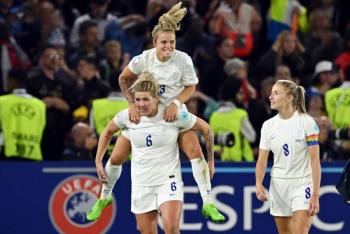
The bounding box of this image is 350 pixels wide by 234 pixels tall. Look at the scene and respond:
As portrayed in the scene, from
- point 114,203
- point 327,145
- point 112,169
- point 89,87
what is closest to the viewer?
point 112,169

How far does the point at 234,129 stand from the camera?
642 inches

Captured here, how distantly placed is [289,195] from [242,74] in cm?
530

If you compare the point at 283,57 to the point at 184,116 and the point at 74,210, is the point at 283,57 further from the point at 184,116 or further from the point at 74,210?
the point at 184,116

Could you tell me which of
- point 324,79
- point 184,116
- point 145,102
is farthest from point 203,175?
point 324,79

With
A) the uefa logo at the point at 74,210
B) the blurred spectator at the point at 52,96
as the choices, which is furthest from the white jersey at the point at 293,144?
the blurred spectator at the point at 52,96

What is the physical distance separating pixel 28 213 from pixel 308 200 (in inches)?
152

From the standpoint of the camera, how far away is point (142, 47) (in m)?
18.6

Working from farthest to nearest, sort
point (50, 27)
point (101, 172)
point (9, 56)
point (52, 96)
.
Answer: point (50, 27)
point (9, 56)
point (52, 96)
point (101, 172)

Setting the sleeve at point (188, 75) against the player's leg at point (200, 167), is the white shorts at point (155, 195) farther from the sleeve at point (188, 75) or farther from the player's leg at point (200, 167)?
the sleeve at point (188, 75)


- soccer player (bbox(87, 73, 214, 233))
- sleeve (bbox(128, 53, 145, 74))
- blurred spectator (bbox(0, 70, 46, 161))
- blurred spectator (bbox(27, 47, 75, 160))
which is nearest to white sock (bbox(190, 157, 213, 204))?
soccer player (bbox(87, 73, 214, 233))

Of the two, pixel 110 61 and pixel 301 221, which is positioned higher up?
pixel 110 61

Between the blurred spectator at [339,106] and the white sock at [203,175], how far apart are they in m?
4.19

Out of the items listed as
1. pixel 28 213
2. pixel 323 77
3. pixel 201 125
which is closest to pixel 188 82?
pixel 201 125

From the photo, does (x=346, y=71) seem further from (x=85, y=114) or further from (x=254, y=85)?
(x=85, y=114)
